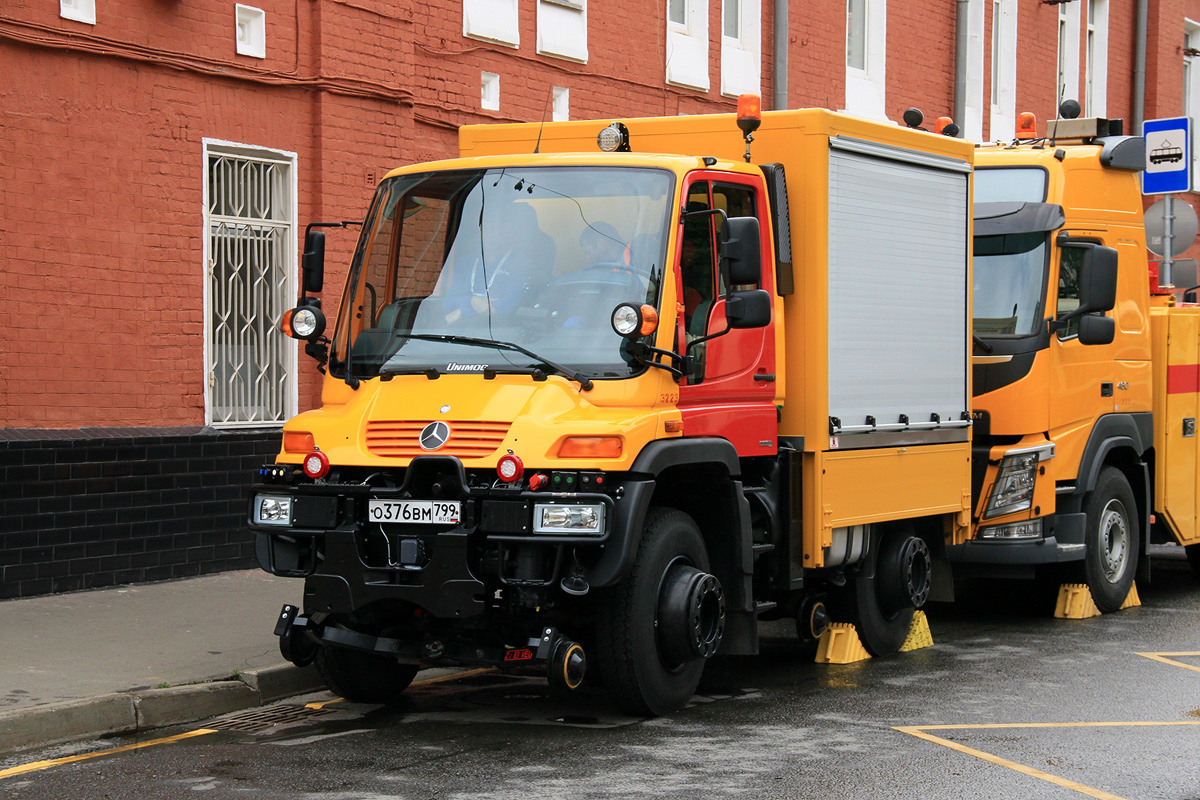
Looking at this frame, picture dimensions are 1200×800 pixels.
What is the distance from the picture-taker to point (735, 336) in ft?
25.1

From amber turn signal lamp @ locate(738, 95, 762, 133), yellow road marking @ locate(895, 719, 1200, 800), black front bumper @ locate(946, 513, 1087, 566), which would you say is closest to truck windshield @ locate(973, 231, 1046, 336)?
black front bumper @ locate(946, 513, 1087, 566)

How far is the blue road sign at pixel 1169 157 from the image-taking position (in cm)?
1561

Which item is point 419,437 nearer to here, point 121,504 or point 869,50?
point 121,504

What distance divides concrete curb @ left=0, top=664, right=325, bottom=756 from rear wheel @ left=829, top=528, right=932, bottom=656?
315 cm

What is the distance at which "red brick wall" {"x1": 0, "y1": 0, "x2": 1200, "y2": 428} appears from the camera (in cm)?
1036

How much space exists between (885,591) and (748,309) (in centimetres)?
268

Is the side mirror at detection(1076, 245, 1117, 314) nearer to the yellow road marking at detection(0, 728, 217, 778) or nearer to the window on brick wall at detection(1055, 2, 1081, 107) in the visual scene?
the yellow road marking at detection(0, 728, 217, 778)

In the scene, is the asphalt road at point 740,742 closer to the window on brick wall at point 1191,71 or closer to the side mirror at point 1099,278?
the side mirror at point 1099,278

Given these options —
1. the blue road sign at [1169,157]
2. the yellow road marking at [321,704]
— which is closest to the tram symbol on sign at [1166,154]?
the blue road sign at [1169,157]

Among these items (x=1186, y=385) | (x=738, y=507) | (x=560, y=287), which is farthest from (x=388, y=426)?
(x=1186, y=385)

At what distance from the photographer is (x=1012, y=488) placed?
10.1 meters

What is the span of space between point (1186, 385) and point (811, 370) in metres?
5.00

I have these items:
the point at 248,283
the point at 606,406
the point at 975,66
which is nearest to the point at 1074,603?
the point at 606,406

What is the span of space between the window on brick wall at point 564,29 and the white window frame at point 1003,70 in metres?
10.0
